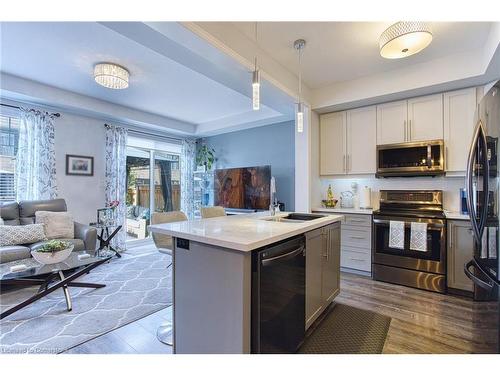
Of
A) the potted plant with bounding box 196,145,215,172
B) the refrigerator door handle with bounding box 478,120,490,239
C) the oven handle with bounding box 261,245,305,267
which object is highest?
the potted plant with bounding box 196,145,215,172

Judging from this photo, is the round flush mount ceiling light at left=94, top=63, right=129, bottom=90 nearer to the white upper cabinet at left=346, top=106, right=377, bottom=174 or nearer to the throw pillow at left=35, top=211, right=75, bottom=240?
the throw pillow at left=35, top=211, right=75, bottom=240

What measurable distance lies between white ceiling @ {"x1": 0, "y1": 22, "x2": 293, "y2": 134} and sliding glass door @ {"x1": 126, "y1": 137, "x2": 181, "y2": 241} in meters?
1.04

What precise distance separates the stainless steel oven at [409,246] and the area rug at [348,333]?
3.14 ft

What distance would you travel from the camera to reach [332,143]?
152 inches

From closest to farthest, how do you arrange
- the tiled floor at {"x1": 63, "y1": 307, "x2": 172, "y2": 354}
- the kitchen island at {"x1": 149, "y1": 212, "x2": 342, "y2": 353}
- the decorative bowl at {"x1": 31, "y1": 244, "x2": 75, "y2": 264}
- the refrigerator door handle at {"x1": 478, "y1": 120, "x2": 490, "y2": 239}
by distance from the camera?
the kitchen island at {"x1": 149, "y1": 212, "x2": 342, "y2": 353}, the refrigerator door handle at {"x1": 478, "y1": 120, "x2": 490, "y2": 239}, the tiled floor at {"x1": 63, "y1": 307, "x2": 172, "y2": 354}, the decorative bowl at {"x1": 31, "y1": 244, "x2": 75, "y2": 264}

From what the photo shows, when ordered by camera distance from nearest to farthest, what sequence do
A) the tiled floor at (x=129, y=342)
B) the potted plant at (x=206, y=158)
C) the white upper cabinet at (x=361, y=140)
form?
the tiled floor at (x=129, y=342) < the white upper cabinet at (x=361, y=140) < the potted plant at (x=206, y=158)

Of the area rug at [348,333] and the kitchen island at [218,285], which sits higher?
the kitchen island at [218,285]

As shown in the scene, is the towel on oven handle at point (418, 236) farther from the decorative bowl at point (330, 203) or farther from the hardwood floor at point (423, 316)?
the decorative bowl at point (330, 203)

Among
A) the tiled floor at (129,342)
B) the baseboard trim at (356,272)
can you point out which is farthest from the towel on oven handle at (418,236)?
the tiled floor at (129,342)

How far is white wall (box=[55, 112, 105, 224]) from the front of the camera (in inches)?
165

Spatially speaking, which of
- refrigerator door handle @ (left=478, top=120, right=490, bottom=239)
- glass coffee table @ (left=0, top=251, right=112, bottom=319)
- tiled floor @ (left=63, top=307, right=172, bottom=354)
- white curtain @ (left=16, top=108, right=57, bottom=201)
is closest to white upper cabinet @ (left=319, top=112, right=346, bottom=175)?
refrigerator door handle @ (left=478, top=120, right=490, bottom=239)

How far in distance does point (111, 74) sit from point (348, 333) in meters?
3.72

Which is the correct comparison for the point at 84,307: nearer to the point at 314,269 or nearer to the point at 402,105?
the point at 314,269

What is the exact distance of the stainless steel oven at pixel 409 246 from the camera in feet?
9.29
